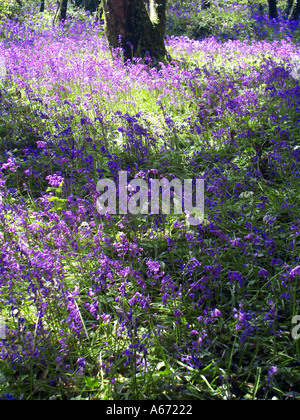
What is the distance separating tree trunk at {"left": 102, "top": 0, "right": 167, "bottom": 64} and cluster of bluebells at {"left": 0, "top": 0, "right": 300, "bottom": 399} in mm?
645

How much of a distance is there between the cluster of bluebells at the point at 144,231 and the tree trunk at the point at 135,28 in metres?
0.65

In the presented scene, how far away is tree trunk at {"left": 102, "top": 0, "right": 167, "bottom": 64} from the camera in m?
6.38

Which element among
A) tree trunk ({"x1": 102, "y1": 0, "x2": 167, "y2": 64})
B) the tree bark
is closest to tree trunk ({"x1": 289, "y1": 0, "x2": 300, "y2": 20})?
tree trunk ({"x1": 102, "y1": 0, "x2": 167, "y2": 64})

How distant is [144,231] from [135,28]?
15.3ft

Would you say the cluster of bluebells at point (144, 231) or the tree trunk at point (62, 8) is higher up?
the tree trunk at point (62, 8)

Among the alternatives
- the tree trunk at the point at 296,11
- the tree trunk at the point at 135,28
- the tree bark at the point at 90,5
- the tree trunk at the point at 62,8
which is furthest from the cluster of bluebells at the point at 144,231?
the tree bark at the point at 90,5

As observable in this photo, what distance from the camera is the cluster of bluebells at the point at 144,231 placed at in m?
2.13

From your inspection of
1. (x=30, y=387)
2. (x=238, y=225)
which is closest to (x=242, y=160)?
(x=238, y=225)

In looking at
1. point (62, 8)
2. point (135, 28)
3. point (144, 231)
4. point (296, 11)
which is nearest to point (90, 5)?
point (62, 8)

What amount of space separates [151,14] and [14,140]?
13.0 feet

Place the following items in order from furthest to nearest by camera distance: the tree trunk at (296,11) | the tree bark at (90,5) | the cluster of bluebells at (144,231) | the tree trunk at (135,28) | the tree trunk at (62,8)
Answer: the tree bark at (90,5)
the tree trunk at (62,8)
the tree trunk at (296,11)
the tree trunk at (135,28)
the cluster of bluebells at (144,231)

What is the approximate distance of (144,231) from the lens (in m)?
3.11

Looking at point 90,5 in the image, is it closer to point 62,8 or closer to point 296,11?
point 62,8

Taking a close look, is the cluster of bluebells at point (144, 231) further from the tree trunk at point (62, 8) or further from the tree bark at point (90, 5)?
the tree bark at point (90, 5)
